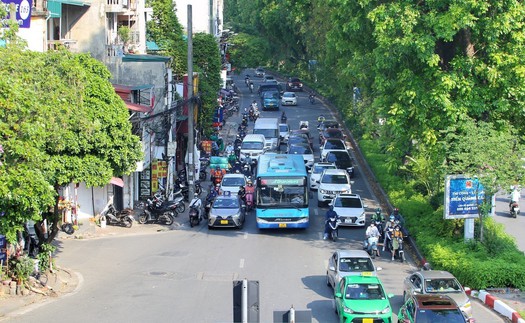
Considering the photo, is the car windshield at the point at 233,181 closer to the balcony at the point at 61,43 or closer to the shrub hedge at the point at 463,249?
the shrub hedge at the point at 463,249

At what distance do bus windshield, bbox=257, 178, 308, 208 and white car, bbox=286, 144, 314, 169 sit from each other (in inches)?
610

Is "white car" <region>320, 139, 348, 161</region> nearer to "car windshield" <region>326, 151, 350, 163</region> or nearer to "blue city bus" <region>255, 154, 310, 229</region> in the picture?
"car windshield" <region>326, 151, 350, 163</region>

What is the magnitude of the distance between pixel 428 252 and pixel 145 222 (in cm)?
1350

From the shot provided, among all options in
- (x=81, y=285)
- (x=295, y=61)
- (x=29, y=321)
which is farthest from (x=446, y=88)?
(x=295, y=61)

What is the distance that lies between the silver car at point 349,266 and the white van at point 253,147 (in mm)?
25870

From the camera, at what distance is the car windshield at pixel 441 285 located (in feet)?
72.8

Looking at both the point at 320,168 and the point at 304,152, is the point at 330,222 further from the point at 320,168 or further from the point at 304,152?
the point at 304,152

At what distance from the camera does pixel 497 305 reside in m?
22.9

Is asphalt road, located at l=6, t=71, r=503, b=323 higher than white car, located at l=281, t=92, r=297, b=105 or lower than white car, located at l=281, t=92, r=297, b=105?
lower

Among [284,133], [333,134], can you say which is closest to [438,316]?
[333,134]

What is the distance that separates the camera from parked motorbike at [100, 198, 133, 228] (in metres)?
35.5

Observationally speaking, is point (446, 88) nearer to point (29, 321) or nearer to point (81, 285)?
point (81, 285)

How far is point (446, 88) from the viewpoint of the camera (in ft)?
92.0

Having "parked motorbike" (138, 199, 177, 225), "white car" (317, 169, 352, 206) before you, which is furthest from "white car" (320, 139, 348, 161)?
"parked motorbike" (138, 199, 177, 225)
